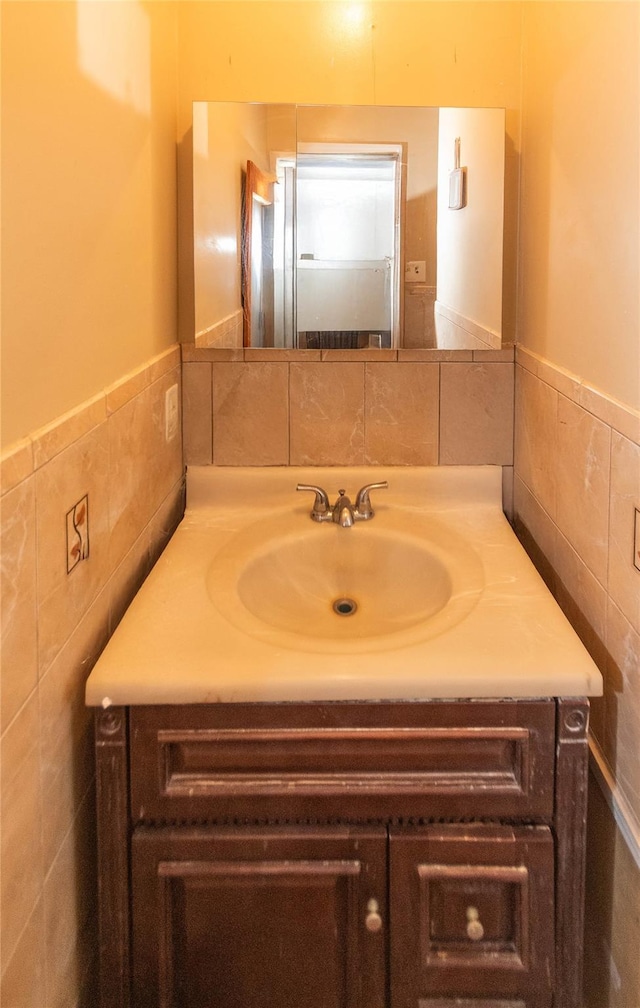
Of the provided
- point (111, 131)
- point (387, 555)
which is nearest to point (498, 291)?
point (387, 555)

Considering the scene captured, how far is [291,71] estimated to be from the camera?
5.70 feet

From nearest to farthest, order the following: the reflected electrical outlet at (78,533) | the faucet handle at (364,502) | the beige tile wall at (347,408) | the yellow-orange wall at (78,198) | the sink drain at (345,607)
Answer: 1. the yellow-orange wall at (78,198)
2. the reflected electrical outlet at (78,533)
3. the sink drain at (345,607)
4. the faucet handle at (364,502)
5. the beige tile wall at (347,408)

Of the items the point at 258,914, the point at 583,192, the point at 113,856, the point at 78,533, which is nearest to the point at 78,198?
the point at 78,533

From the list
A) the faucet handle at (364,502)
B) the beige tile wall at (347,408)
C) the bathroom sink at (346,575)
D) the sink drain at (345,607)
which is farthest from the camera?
the beige tile wall at (347,408)

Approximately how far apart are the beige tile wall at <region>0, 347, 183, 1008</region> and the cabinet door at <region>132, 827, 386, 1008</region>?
11 cm

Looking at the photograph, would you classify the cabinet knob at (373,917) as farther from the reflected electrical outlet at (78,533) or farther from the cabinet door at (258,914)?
the reflected electrical outlet at (78,533)

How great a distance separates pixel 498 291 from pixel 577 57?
1.62 ft

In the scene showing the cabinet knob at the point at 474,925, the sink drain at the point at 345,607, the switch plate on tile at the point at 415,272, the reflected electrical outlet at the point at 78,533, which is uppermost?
the switch plate on tile at the point at 415,272

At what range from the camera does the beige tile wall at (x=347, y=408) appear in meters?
1.82

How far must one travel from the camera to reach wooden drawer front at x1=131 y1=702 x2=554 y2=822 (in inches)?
44.1

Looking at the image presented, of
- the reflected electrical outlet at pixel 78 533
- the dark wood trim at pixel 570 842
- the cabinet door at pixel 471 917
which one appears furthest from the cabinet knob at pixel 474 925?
the reflected electrical outlet at pixel 78 533

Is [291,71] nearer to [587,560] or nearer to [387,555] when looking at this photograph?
[387,555]

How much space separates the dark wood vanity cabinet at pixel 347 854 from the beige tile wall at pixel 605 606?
0.08 m

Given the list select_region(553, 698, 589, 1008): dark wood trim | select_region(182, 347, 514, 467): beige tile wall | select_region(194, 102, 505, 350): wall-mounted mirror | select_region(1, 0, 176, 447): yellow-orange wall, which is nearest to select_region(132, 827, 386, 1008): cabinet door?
select_region(553, 698, 589, 1008): dark wood trim
